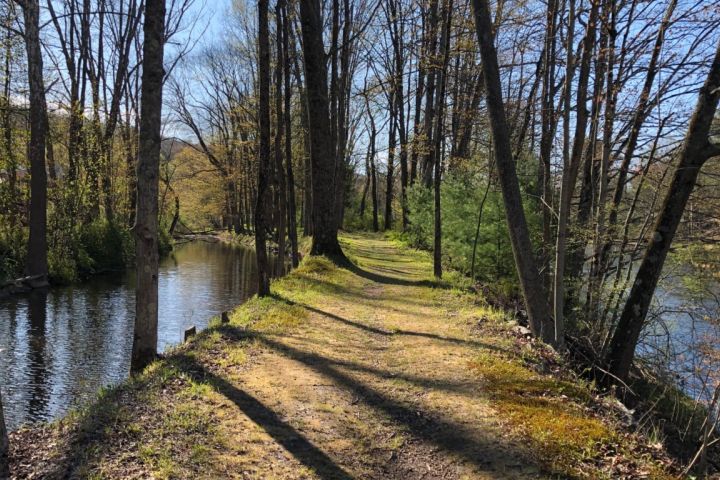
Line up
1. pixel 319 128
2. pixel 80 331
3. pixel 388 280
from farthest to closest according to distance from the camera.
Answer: pixel 319 128, pixel 388 280, pixel 80 331

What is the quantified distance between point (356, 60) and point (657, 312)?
23.3 m

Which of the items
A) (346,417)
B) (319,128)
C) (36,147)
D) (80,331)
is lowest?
(80,331)

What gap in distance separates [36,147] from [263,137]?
9728 mm

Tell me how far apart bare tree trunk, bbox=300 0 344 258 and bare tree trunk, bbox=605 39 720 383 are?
7954mm

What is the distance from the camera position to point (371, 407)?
448cm

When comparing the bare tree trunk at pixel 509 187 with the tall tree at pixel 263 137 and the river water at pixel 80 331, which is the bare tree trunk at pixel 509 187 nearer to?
the tall tree at pixel 263 137

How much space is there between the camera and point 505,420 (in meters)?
4.14

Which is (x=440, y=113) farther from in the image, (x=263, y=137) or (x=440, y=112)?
(x=263, y=137)

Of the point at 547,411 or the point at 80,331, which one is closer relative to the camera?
the point at 547,411

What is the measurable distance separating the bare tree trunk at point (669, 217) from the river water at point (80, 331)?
733 cm

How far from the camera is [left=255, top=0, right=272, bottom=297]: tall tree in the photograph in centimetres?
817

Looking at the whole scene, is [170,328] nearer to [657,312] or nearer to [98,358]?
[98,358]

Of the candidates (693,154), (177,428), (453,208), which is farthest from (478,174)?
(177,428)

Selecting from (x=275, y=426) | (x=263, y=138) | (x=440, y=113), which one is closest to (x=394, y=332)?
(x=275, y=426)
